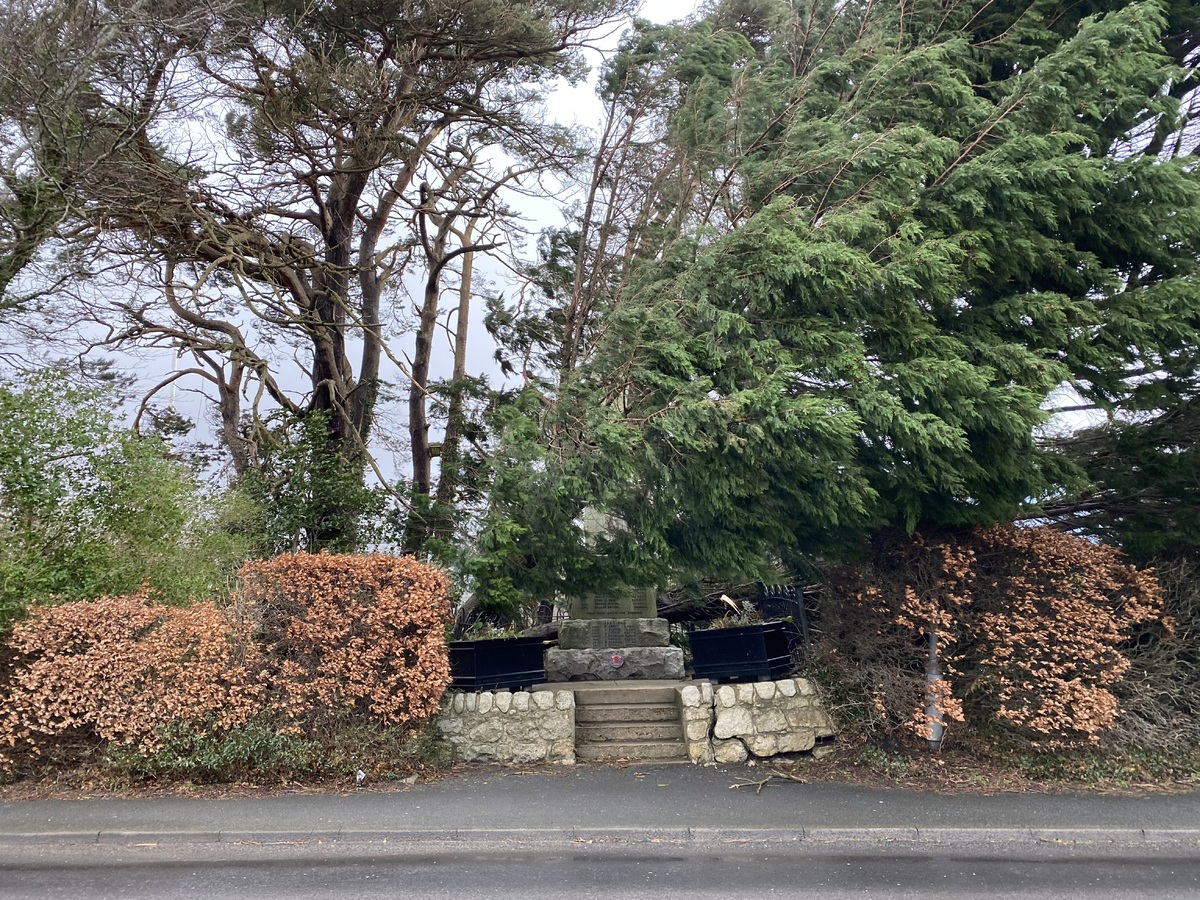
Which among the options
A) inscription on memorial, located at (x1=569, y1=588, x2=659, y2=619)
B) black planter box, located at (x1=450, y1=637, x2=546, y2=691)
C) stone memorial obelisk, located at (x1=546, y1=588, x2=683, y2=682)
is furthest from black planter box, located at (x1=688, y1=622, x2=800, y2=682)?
inscription on memorial, located at (x1=569, y1=588, x2=659, y2=619)

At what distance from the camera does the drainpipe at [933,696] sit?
7.79 metres

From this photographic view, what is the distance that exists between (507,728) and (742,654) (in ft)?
8.69

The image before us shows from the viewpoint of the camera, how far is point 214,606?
8.06 metres

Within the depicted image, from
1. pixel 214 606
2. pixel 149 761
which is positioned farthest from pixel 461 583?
pixel 149 761

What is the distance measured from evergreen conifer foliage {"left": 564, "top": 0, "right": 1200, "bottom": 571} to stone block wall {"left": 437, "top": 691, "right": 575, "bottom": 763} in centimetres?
220

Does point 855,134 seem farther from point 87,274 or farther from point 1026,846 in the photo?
point 87,274

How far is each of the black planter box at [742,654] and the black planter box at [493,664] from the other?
1.87 meters

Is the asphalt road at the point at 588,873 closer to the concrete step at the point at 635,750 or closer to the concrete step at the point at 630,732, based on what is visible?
the concrete step at the point at 635,750

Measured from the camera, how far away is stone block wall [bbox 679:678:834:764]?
853 cm

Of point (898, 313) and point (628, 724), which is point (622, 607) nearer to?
point (628, 724)

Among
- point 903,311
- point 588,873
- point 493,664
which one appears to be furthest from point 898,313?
point 493,664

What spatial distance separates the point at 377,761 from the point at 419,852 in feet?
5.69

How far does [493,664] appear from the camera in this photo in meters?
9.14

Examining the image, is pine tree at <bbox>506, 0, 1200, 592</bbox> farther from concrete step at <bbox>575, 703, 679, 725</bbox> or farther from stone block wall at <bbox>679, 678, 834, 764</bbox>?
concrete step at <bbox>575, 703, 679, 725</bbox>
